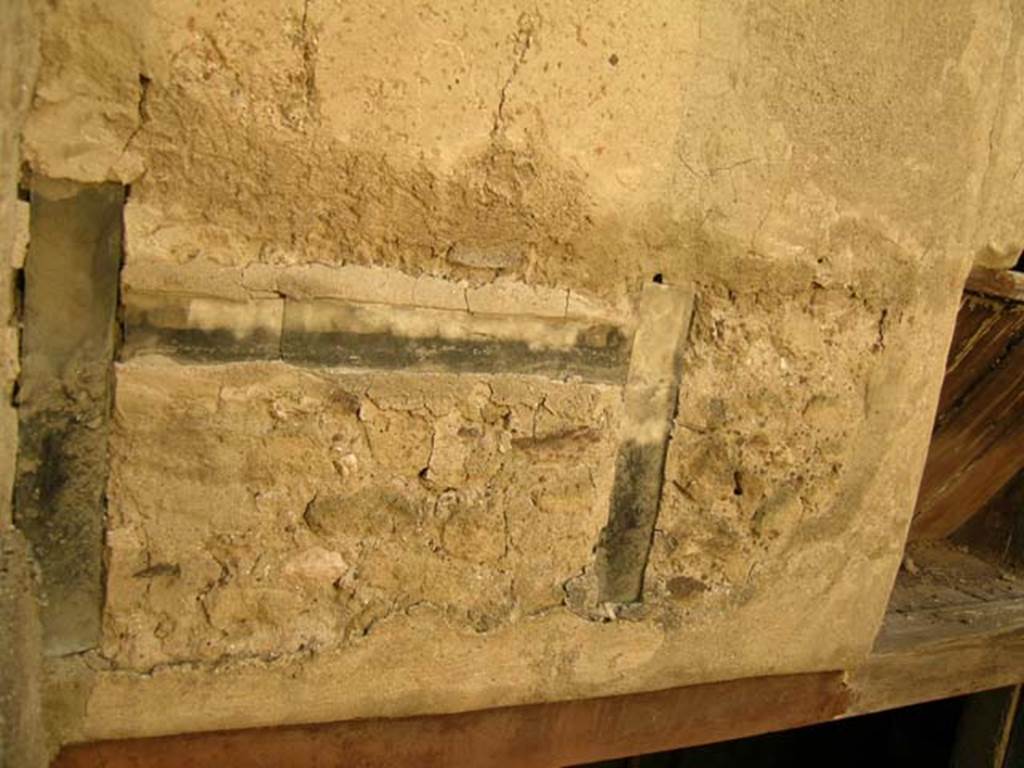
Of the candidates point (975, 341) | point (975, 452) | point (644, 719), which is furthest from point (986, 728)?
point (644, 719)

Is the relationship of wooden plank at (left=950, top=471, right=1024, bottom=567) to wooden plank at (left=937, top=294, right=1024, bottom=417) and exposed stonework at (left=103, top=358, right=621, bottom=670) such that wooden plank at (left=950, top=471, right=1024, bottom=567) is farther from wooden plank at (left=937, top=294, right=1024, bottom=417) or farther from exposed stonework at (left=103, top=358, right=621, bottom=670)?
exposed stonework at (left=103, top=358, right=621, bottom=670)

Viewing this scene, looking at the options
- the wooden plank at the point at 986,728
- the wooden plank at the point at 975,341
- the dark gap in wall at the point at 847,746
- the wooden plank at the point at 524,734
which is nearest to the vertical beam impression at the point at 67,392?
the wooden plank at the point at 524,734

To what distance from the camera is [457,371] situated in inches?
55.9

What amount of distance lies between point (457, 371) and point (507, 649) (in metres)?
0.56

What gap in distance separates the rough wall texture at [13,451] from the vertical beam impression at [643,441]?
38.3 inches

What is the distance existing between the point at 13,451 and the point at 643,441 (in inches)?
41.4

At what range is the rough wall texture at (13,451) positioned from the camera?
3.43 feet

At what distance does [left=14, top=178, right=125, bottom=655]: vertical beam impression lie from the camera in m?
1.14

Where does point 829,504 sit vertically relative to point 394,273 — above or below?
below

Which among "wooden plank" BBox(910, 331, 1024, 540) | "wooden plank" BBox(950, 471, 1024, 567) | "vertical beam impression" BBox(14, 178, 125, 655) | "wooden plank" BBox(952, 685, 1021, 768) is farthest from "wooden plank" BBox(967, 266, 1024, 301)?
"vertical beam impression" BBox(14, 178, 125, 655)

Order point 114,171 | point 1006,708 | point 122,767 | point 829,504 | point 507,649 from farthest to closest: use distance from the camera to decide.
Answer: point 1006,708, point 829,504, point 507,649, point 122,767, point 114,171

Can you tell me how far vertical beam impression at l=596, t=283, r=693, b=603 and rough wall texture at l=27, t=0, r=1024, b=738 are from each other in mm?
29

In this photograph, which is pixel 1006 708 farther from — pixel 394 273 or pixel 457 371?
pixel 394 273

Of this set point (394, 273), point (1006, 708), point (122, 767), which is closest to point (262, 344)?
point (394, 273)
